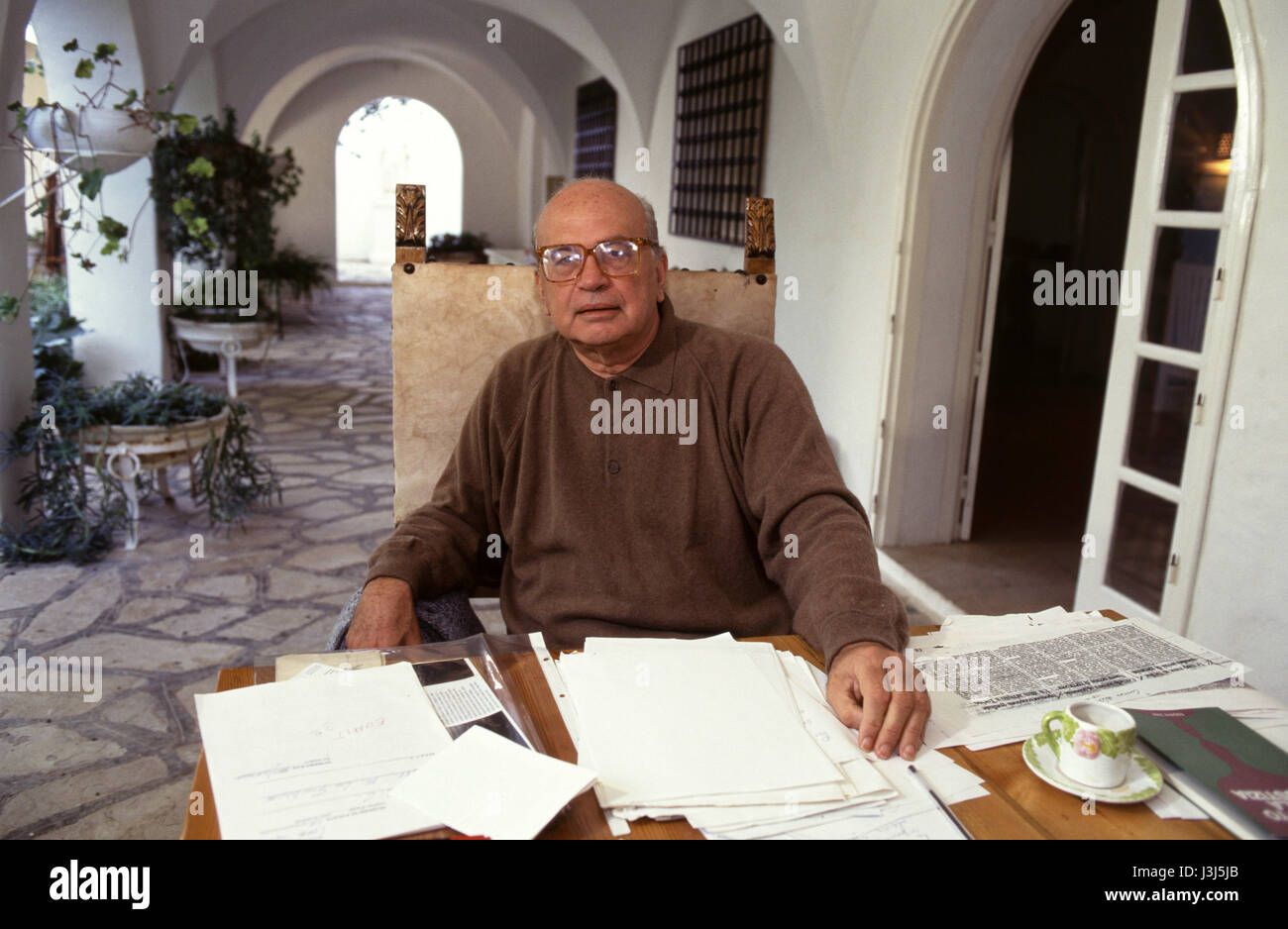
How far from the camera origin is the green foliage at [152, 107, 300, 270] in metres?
7.20

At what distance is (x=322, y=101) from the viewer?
15297 mm

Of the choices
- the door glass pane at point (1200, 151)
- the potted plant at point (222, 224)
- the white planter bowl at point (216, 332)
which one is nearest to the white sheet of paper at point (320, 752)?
the door glass pane at point (1200, 151)

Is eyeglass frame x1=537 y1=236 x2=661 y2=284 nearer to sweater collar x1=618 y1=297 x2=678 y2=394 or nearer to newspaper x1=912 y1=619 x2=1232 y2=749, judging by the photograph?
sweater collar x1=618 y1=297 x2=678 y2=394

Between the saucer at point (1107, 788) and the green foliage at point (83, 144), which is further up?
the green foliage at point (83, 144)

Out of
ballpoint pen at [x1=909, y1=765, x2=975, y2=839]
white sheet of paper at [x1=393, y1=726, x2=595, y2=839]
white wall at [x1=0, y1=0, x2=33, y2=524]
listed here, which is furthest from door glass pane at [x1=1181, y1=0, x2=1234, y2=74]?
white wall at [x1=0, y1=0, x2=33, y2=524]

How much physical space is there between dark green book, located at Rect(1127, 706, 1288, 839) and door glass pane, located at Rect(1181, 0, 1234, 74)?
2.34 meters

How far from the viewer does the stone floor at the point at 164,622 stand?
2678 mm

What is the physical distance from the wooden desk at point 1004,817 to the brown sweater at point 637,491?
659 millimetres

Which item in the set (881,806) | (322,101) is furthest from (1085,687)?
(322,101)

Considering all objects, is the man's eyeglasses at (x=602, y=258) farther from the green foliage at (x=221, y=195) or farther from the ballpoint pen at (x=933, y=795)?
the green foliage at (x=221, y=195)

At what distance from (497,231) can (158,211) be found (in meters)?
9.95
